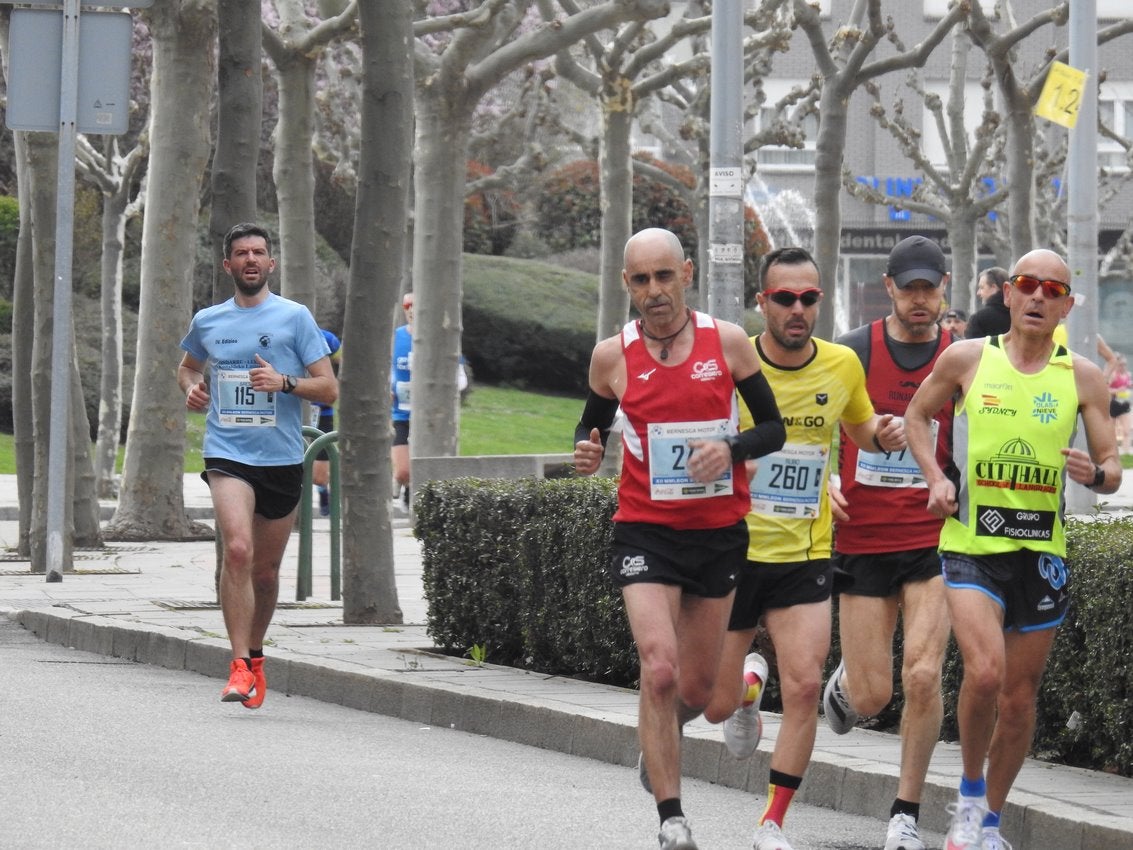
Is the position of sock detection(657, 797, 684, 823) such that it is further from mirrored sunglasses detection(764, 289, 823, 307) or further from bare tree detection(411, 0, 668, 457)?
bare tree detection(411, 0, 668, 457)

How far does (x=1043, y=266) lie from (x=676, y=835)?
2.00 metres

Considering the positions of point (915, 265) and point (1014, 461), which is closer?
point (1014, 461)

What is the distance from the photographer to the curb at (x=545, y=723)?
6805 mm

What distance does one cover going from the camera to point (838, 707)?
7840 mm

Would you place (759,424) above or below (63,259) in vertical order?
below

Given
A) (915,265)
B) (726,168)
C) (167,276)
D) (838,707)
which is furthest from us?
(167,276)

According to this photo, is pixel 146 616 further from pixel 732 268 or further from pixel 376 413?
pixel 732 268

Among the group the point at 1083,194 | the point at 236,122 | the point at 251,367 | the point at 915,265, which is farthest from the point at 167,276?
the point at 915,265

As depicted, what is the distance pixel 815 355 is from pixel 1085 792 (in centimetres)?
163

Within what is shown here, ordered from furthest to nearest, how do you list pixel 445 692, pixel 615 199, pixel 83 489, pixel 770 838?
pixel 615 199 → pixel 83 489 → pixel 445 692 → pixel 770 838

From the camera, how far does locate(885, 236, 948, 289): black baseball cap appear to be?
7359 millimetres

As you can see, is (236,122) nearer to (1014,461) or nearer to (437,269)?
(1014,461)


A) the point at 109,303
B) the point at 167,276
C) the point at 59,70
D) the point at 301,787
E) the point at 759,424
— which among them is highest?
the point at 59,70

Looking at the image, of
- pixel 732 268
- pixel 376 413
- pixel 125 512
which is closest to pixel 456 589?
pixel 376 413
